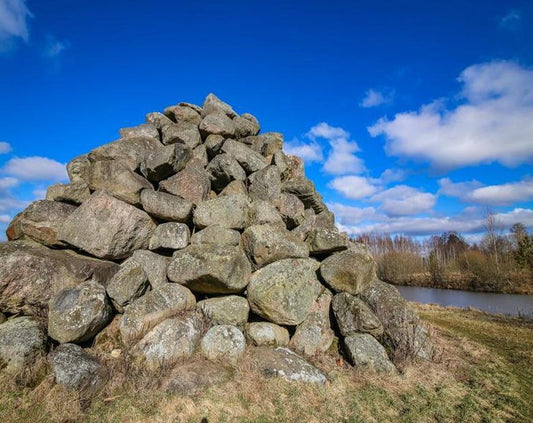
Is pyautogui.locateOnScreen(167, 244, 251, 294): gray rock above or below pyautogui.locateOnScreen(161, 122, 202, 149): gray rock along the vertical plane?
below

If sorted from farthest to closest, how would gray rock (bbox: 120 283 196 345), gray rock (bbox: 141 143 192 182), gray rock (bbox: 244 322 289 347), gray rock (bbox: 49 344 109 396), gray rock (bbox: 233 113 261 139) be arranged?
gray rock (bbox: 233 113 261 139)
gray rock (bbox: 141 143 192 182)
gray rock (bbox: 244 322 289 347)
gray rock (bbox: 120 283 196 345)
gray rock (bbox: 49 344 109 396)

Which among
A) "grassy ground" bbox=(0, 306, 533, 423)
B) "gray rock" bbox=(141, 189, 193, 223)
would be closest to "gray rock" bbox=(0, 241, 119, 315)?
"grassy ground" bbox=(0, 306, 533, 423)

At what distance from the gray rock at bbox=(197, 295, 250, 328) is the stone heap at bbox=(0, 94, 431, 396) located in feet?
0.09

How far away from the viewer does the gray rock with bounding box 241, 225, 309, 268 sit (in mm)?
8305

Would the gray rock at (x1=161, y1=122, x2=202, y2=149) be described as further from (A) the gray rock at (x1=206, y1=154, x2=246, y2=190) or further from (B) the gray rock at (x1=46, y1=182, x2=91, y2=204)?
(B) the gray rock at (x1=46, y1=182, x2=91, y2=204)

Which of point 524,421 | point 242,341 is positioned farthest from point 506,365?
point 242,341

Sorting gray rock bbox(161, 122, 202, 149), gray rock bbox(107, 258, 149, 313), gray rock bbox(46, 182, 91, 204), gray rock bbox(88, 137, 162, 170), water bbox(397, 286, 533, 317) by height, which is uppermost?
gray rock bbox(161, 122, 202, 149)

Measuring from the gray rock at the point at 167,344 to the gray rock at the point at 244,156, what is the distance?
6094 millimetres

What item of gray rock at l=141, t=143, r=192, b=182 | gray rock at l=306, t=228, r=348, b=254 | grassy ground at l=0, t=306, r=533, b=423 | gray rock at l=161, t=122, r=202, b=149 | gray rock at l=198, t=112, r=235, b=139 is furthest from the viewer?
gray rock at l=198, t=112, r=235, b=139

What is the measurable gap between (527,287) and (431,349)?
36174mm

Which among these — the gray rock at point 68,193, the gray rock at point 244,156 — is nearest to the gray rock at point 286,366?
the gray rock at point 244,156

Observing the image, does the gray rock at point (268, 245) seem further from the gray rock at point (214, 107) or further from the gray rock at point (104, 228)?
the gray rock at point (214, 107)

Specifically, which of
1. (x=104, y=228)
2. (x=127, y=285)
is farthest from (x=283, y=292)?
(x=104, y=228)

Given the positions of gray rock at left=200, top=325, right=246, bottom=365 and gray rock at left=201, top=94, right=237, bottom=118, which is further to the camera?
gray rock at left=201, top=94, right=237, bottom=118
